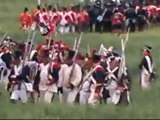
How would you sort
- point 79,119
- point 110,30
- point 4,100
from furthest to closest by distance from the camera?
1. point 110,30
2. point 4,100
3. point 79,119

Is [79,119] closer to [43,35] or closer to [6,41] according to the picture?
[6,41]

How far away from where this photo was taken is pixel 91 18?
39.1 metres

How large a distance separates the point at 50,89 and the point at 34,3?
29.5 m

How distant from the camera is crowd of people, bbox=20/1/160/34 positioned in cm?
3797

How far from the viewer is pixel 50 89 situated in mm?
21484

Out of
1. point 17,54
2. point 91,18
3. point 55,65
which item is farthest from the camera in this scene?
point 91,18

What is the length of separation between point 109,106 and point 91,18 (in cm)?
2188

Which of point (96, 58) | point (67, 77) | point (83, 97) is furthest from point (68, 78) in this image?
point (96, 58)

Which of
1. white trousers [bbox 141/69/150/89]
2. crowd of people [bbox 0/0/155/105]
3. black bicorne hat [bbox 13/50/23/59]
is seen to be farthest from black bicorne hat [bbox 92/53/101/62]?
white trousers [bbox 141/69/150/89]

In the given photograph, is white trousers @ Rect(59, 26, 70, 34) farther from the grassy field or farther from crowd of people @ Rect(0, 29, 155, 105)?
crowd of people @ Rect(0, 29, 155, 105)

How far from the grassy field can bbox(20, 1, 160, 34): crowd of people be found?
26.6 inches

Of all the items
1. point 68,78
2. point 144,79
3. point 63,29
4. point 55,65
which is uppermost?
point 55,65

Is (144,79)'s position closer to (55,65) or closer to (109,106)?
(55,65)

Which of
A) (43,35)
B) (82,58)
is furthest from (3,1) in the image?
(82,58)
